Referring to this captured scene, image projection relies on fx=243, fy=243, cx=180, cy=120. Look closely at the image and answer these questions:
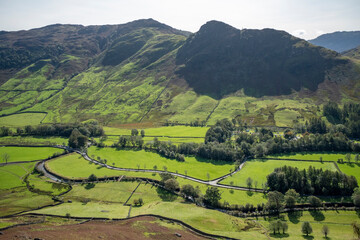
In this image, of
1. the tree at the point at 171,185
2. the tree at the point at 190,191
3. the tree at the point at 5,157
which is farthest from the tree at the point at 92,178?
the tree at the point at 5,157

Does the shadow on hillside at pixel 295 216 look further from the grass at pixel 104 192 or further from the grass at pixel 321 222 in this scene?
the grass at pixel 104 192

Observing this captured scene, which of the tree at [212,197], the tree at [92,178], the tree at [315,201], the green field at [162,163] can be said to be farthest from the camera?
the green field at [162,163]

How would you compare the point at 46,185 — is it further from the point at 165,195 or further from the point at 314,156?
the point at 314,156

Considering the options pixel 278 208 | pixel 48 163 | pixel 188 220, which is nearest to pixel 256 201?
pixel 278 208

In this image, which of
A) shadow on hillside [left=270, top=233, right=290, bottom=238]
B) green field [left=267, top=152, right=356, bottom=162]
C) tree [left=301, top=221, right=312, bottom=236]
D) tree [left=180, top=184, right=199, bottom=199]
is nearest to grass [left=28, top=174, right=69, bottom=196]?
tree [left=180, top=184, right=199, bottom=199]

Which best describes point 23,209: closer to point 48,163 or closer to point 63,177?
point 63,177

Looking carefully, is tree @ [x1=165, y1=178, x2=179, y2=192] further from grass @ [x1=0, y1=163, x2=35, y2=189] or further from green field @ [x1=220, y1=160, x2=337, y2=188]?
grass @ [x1=0, y1=163, x2=35, y2=189]
